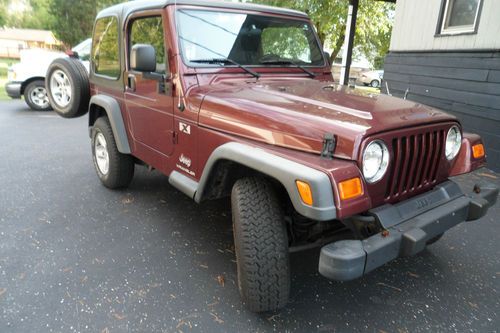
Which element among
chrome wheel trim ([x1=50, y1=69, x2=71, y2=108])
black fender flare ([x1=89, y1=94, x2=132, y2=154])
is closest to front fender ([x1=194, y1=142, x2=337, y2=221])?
black fender flare ([x1=89, y1=94, x2=132, y2=154])

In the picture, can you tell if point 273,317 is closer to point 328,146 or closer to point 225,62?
point 328,146

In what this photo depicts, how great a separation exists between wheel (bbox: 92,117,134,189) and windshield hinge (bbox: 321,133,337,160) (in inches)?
98.7

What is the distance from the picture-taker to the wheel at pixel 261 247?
6.59 feet

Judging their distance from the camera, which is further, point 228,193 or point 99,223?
point 99,223

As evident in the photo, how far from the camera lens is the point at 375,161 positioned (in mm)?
1894

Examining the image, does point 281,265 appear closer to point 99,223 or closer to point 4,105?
point 99,223

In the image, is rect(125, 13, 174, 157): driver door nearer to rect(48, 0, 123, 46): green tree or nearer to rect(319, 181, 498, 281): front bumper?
rect(319, 181, 498, 281): front bumper

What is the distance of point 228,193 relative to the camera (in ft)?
8.61

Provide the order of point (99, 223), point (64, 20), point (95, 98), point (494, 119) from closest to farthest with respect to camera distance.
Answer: point (99, 223) < point (95, 98) < point (494, 119) < point (64, 20)

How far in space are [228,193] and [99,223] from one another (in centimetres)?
145

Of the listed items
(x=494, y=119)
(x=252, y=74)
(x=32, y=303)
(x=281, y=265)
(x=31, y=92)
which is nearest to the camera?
(x=281, y=265)

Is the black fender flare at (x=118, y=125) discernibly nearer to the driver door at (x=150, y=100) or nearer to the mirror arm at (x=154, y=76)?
the driver door at (x=150, y=100)

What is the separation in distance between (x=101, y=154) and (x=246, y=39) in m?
2.16

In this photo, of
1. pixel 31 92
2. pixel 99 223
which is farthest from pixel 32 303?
pixel 31 92
